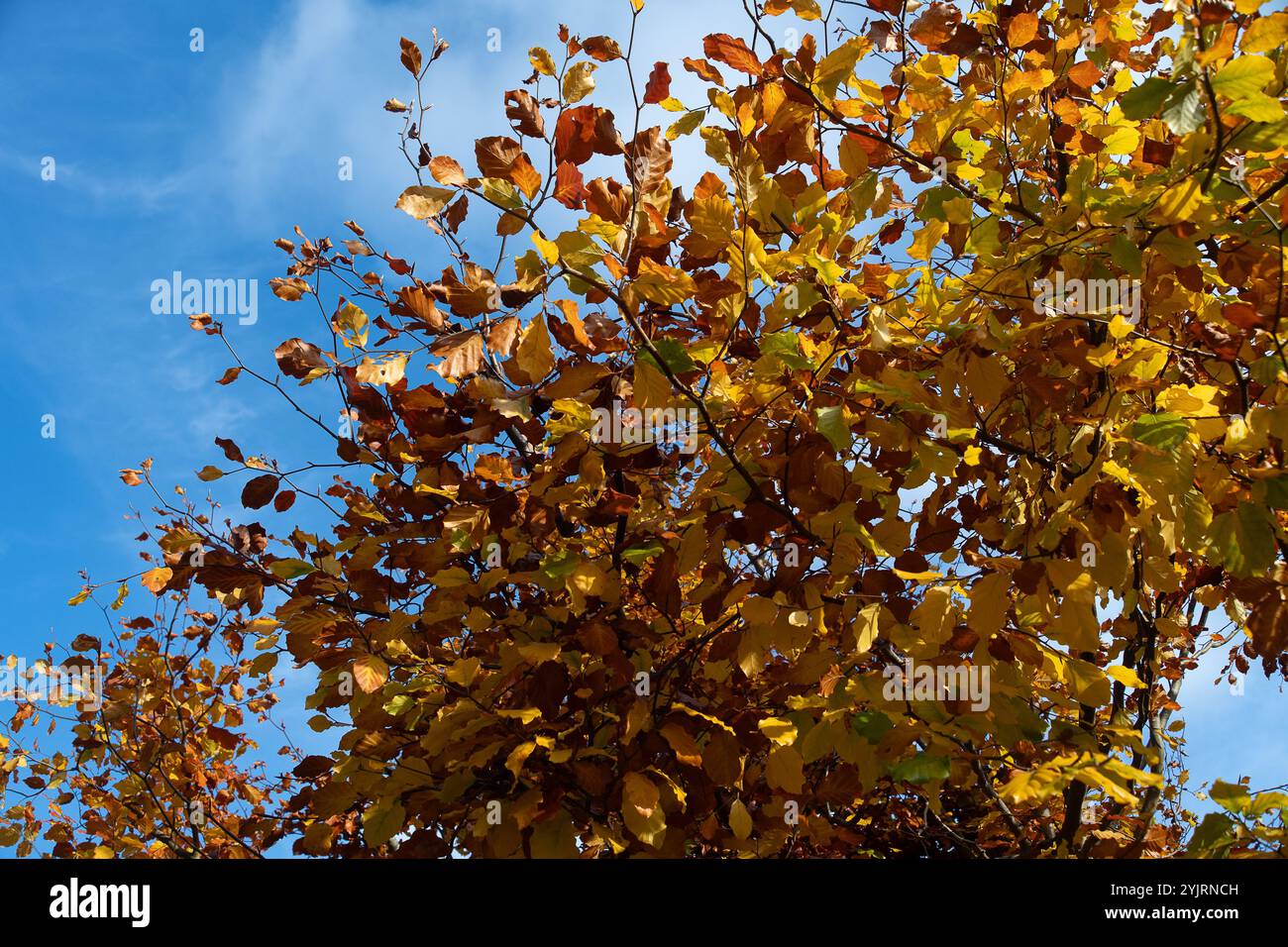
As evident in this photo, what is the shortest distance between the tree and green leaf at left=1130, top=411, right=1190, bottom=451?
1cm

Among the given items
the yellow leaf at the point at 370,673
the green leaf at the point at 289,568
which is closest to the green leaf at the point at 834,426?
the yellow leaf at the point at 370,673

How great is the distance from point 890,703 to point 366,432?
2.06 m

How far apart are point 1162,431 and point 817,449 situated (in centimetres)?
76

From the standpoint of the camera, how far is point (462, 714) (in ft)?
A: 7.82

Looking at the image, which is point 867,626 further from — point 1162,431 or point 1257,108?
point 1257,108

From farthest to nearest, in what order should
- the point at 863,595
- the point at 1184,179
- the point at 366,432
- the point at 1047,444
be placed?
the point at 366,432 < the point at 1047,444 < the point at 863,595 < the point at 1184,179

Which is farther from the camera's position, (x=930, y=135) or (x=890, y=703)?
(x=930, y=135)

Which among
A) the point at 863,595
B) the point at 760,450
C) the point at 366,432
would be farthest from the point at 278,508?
the point at 863,595

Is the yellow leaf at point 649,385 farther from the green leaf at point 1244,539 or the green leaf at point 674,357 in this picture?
the green leaf at point 1244,539

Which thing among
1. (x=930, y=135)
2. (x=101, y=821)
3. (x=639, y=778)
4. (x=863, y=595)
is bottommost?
(x=101, y=821)

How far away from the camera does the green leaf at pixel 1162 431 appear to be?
192 cm

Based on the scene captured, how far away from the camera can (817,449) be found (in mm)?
2268

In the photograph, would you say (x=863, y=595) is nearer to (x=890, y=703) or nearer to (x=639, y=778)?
(x=890, y=703)

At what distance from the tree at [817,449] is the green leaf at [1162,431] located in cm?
1
